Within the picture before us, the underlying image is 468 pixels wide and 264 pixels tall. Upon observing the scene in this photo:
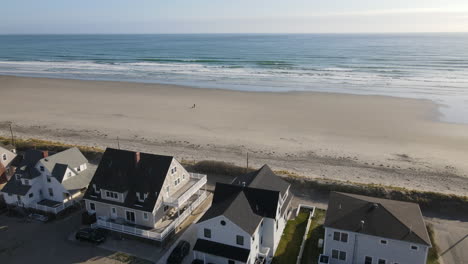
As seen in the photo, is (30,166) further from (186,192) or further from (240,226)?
(240,226)

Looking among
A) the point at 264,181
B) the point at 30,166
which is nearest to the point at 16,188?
the point at 30,166

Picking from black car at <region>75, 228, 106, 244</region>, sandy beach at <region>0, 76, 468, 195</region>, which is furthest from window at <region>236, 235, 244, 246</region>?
sandy beach at <region>0, 76, 468, 195</region>

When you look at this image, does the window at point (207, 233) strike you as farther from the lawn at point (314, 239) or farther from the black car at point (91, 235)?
the black car at point (91, 235)

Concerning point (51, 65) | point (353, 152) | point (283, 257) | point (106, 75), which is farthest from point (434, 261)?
point (51, 65)

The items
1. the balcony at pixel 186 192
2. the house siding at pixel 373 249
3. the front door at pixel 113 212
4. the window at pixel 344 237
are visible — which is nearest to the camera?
the house siding at pixel 373 249

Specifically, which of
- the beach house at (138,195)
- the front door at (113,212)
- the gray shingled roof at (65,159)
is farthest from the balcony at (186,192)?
the gray shingled roof at (65,159)
